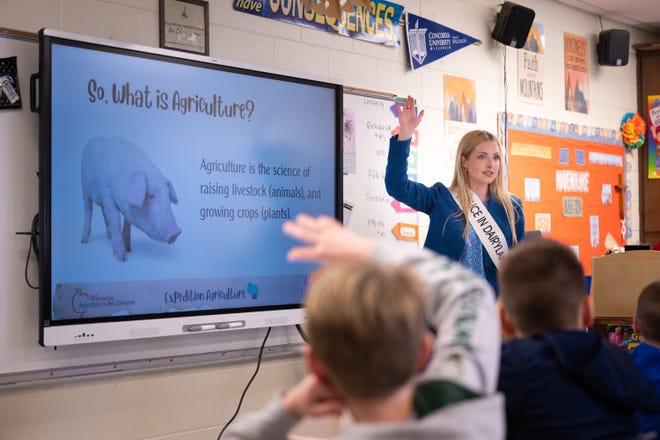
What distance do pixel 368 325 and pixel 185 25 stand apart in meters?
2.51

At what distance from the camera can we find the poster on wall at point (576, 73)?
5168 mm

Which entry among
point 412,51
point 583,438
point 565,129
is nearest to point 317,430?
point 583,438

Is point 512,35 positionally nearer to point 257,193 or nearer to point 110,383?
point 257,193

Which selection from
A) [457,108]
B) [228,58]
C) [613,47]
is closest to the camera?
[228,58]

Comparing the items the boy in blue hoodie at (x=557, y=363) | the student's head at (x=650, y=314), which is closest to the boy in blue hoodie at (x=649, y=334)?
the student's head at (x=650, y=314)

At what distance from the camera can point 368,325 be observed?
2.85ft

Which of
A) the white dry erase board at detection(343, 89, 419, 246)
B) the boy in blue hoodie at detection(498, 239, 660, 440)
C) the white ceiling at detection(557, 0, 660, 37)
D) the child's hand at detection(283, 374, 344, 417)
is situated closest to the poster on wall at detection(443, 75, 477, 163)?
the white dry erase board at detection(343, 89, 419, 246)

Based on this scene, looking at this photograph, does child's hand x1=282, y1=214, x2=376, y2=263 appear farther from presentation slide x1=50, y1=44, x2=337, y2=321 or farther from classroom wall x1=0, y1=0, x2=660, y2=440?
classroom wall x1=0, y1=0, x2=660, y2=440

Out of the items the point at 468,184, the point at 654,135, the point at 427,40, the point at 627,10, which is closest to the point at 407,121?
the point at 468,184

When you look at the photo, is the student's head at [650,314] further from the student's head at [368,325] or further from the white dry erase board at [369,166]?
the white dry erase board at [369,166]

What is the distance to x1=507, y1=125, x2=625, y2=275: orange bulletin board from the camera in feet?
15.8

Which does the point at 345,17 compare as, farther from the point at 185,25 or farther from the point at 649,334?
the point at 649,334

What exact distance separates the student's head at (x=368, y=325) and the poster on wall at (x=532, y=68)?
4.13 meters

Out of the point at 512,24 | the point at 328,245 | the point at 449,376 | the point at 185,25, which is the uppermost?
the point at 512,24
